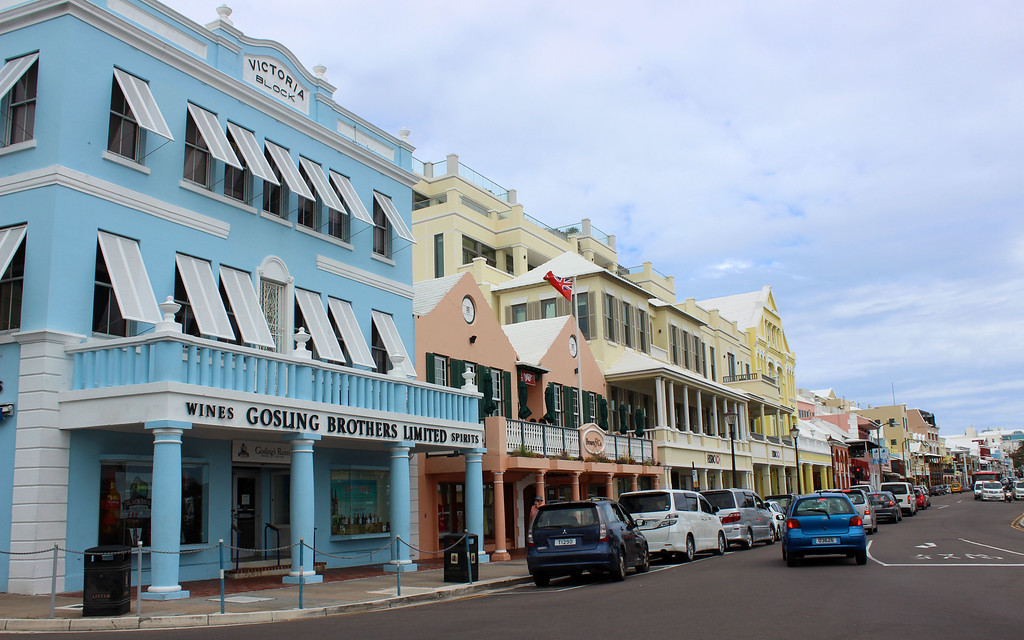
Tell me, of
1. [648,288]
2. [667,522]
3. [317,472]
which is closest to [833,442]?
[648,288]

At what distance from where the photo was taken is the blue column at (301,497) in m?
17.0

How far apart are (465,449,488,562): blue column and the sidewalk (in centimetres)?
241

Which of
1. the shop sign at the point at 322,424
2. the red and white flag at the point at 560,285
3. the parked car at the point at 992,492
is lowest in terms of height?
the parked car at the point at 992,492

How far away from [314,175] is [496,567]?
33.9 ft

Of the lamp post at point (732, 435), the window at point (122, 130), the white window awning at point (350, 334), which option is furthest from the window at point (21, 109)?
the lamp post at point (732, 435)

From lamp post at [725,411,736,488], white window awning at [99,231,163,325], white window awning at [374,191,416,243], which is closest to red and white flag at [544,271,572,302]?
white window awning at [374,191,416,243]

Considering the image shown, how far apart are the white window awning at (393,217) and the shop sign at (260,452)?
704 cm

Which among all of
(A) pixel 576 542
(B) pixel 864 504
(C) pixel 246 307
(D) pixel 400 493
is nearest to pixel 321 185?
(C) pixel 246 307

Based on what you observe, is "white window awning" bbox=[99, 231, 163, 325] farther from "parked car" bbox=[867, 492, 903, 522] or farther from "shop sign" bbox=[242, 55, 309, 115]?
"parked car" bbox=[867, 492, 903, 522]

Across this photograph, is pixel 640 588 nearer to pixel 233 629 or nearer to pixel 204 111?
pixel 233 629

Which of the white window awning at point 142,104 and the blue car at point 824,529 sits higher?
the white window awning at point 142,104

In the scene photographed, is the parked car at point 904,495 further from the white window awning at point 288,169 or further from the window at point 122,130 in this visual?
the window at point 122,130

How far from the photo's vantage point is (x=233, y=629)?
1179 centimetres

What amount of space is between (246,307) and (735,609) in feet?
38.3
